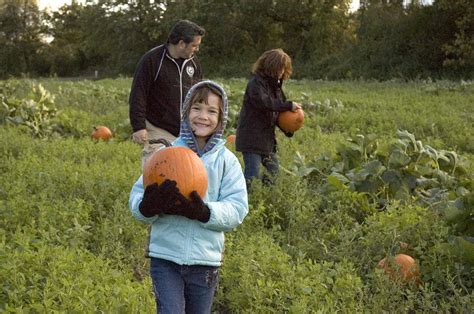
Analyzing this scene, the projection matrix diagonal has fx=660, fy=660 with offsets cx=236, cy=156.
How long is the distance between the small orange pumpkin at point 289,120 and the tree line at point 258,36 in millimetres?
21015

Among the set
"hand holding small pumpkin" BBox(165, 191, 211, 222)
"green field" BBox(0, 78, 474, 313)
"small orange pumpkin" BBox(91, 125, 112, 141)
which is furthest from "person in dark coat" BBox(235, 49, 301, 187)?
"small orange pumpkin" BBox(91, 125, 112, 141)

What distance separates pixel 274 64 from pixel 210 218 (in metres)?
3.75

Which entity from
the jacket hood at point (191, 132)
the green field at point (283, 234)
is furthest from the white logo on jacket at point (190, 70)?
the jacket hood at point (191, 132)

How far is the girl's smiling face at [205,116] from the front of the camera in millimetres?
3355

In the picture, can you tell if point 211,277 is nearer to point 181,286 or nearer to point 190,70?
point 181,286

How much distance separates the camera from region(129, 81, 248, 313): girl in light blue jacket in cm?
305

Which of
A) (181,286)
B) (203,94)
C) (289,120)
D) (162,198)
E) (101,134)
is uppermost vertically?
(203,94)

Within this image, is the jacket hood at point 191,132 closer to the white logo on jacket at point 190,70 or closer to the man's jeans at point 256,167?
the white logo on jacket at point 190,70

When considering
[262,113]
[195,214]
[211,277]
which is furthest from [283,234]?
[195,214]

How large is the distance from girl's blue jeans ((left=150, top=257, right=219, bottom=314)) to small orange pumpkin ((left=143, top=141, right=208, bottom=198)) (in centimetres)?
37

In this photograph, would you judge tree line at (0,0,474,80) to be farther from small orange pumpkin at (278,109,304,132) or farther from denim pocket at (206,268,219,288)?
denim pocket at (206,268,219,288)

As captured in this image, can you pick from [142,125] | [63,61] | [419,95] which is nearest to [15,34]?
[63,61]

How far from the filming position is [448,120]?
39.7 feet

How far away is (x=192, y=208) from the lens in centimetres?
304
